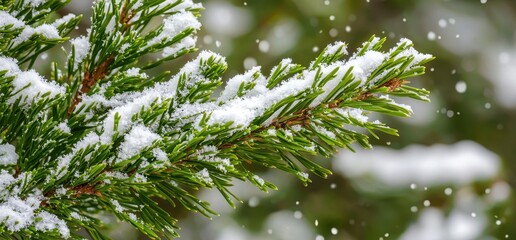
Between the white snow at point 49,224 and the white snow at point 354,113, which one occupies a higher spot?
the white snow at point 354,113

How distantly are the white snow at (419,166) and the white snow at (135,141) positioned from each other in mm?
3041

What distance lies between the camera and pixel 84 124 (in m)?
0.94

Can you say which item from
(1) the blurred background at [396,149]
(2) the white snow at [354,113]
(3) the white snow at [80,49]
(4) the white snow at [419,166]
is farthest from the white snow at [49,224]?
(4) the white snow at [419,166]

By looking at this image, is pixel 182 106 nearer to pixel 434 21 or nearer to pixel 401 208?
pixel 401 208

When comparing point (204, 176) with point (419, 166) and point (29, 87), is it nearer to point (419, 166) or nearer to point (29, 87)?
point (29, 87)

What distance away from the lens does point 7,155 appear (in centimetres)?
91

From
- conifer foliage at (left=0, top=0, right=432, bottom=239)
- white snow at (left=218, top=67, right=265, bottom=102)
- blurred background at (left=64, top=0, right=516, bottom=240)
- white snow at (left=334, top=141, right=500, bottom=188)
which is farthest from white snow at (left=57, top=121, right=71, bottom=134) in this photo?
white snow at (left=334, top=141, right=500, bottom=188)

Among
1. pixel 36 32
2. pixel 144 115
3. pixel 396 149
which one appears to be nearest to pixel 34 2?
pixel 36 32

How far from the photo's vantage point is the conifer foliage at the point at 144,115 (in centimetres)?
83

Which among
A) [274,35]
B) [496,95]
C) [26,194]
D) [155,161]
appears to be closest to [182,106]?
[155,161]

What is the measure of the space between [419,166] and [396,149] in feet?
0.54

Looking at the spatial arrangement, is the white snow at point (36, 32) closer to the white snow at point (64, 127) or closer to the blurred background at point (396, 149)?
the white snow at point (64, 127)

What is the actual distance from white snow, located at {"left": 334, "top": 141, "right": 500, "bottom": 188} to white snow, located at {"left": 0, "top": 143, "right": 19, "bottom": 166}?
2.99m

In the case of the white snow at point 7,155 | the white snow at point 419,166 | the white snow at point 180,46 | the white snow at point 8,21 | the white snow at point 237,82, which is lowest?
the white snow at point 7,155
